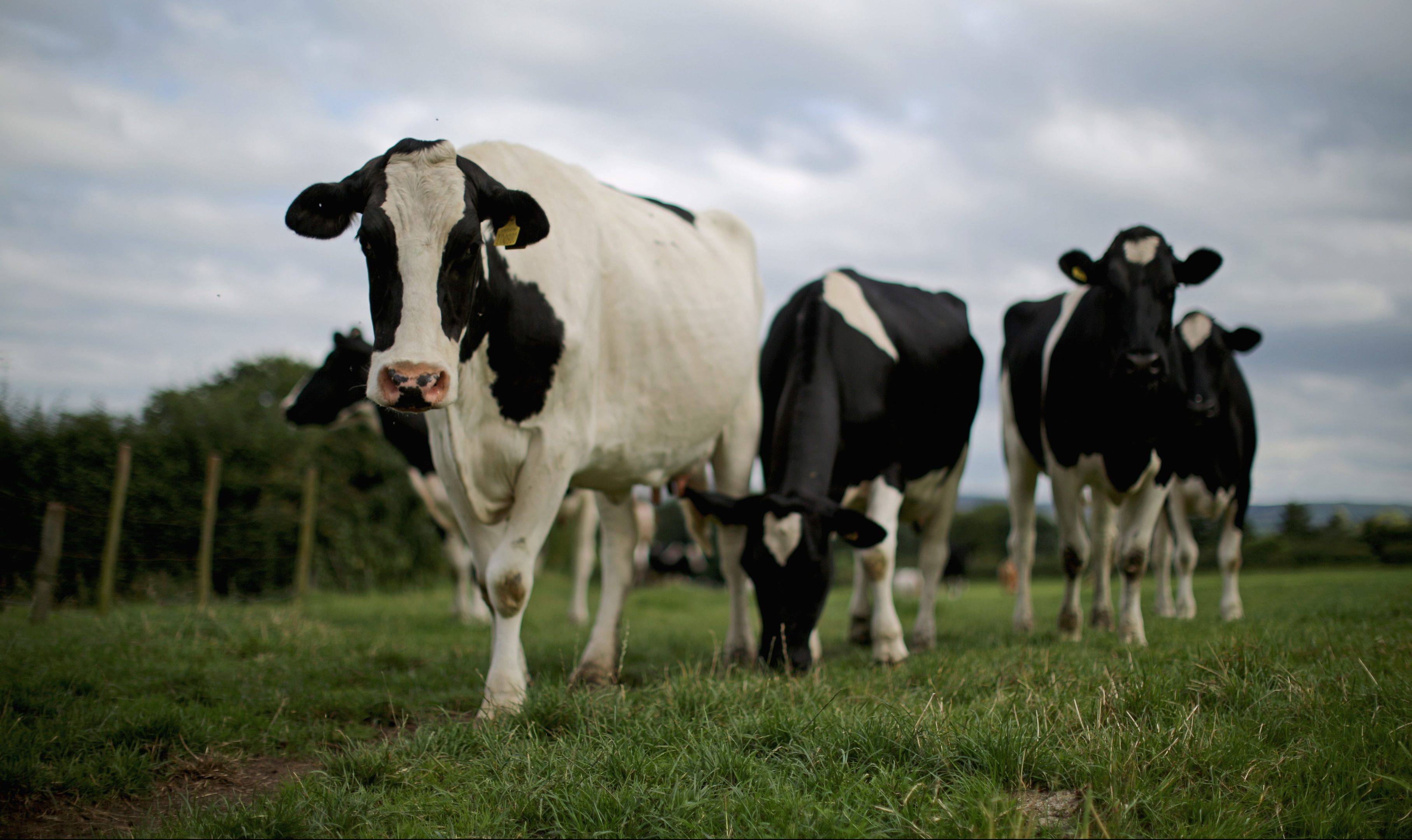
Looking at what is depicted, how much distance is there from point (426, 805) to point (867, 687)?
6.72ft

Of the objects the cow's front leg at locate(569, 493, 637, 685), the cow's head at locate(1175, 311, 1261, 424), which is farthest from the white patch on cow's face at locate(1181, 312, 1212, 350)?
the cow's front leg at locate(569, 493, 637, 685)

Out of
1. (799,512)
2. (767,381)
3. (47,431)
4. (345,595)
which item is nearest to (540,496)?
(799,512)

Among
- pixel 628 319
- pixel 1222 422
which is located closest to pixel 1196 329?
pixel 1222 422

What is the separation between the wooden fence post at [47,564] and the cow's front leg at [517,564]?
16.4ft

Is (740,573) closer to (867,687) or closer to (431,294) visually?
(867,687)

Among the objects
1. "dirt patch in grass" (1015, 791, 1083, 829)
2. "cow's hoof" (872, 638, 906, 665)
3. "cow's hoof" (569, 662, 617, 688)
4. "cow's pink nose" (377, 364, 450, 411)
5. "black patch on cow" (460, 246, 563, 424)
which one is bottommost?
"cow's hoof" (569, 662, 617, 688)

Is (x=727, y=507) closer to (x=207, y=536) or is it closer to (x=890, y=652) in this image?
(x=890, y=652)

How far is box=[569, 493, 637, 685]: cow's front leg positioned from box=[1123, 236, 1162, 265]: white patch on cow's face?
373cm

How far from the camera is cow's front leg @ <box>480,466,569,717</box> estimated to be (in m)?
4.80

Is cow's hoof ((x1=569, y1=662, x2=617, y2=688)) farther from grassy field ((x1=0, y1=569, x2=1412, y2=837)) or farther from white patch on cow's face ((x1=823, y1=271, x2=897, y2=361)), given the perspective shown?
white patch on cow's face ((x1=823, y1=271, x2=897, y2=361))

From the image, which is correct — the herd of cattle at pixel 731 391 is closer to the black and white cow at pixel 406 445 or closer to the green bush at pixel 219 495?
the black and white cow at pixel 406 445

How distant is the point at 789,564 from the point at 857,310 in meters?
2.37

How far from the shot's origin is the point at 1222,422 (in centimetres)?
990

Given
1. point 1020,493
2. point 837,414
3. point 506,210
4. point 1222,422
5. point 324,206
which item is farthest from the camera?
point 1222,422
